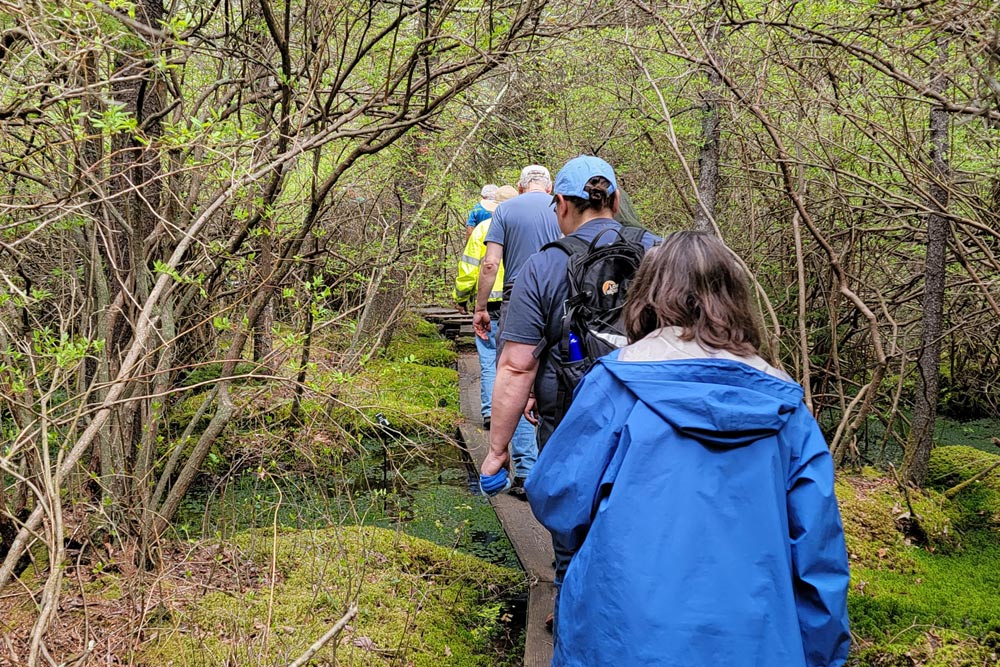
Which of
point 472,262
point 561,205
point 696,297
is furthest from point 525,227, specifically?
point 696,297

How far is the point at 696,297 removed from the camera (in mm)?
2035

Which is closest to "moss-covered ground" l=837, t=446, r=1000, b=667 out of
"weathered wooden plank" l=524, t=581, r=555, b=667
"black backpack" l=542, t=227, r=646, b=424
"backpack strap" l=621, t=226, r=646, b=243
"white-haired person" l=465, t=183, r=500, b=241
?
"weathered wooden plank" l=524, t=581, r=555, b=667

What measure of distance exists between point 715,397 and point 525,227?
3.38m

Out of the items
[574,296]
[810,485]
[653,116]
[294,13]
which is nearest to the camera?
[810,485]

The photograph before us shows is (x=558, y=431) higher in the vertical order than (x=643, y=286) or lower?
lower

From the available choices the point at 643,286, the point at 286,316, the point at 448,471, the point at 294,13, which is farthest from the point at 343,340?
the point at 643,286

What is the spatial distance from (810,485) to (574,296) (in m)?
1.20

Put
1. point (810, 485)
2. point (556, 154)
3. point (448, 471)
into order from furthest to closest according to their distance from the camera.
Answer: point (556, 154) → point (448, 471) → point (810, 485)

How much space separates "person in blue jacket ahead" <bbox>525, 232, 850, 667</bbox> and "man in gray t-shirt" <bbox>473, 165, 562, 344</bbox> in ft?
9.82

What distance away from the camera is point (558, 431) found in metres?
2.05

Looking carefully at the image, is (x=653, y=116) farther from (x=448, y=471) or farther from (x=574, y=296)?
(x=574, y=296)

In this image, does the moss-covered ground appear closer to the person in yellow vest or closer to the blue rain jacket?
the blue rain jacket

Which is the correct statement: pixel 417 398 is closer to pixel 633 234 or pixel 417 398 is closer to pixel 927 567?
pixel 927 567

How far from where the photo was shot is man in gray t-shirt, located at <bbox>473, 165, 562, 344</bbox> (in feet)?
16.6
